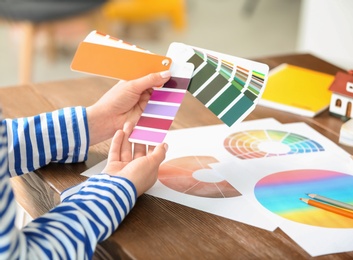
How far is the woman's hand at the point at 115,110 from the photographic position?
0.91 metres

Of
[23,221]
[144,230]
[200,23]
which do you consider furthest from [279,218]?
[200,23]

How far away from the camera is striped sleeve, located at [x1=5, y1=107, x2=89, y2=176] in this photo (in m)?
0.88

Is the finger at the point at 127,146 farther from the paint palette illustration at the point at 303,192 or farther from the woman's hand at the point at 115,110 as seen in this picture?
the paint palette illustration at the point at 303,192

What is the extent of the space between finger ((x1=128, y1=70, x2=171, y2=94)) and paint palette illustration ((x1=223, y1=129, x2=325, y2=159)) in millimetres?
151

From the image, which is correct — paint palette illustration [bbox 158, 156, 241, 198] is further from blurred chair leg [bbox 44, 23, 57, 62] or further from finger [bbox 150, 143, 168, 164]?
blurred chair leg [bbox 44, 23, 57, 62]

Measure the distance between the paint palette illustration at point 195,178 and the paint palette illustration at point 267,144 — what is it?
0.05 meters

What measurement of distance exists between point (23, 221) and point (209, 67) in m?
0.34

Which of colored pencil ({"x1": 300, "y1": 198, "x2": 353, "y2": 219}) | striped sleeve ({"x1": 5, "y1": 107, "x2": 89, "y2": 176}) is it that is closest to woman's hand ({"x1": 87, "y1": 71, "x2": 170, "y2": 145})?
striped sleeve ({"x1": 5, "y1": 107, "x2": 89, "y2": 176})

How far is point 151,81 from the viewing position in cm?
87

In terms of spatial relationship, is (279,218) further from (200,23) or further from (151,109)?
(200,23)

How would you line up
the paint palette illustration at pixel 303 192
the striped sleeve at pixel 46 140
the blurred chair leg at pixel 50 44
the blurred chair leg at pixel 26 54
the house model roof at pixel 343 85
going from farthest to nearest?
the blurred chair leg at pixel 50 44
the blurred chair leg at pixel 26 54
the house model roof at pixel 343 85
the striped sleeve at pixel 46 140
the paint palette illustration at pixel 303 192

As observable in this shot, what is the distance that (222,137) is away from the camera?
38.4 inches

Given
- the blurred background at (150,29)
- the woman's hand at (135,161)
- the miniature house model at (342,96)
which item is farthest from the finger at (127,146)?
the blurred background at (150,29)

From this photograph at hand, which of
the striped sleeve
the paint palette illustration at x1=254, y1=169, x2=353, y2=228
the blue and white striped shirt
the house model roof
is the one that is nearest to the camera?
the blue and white striped shirt
